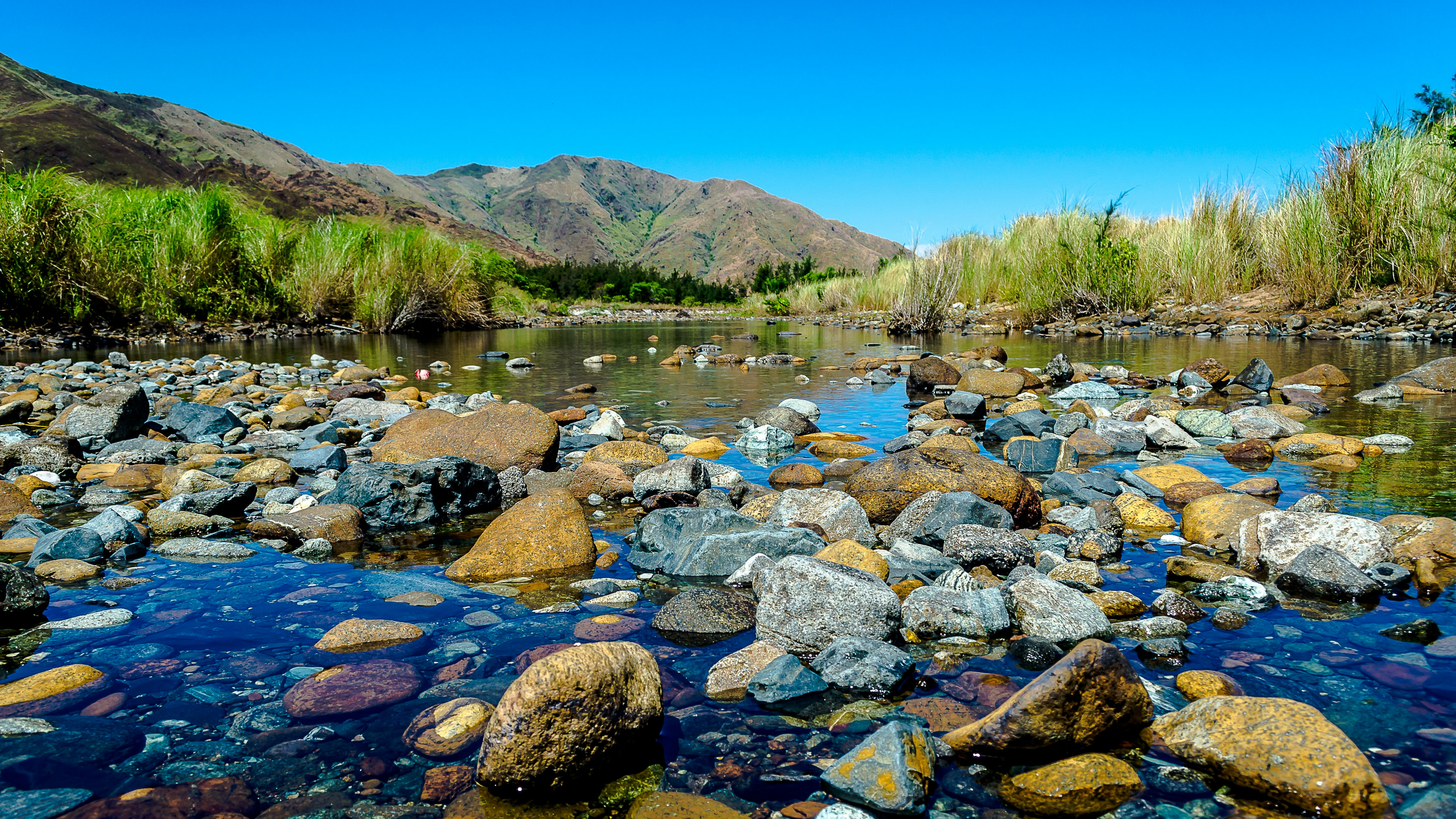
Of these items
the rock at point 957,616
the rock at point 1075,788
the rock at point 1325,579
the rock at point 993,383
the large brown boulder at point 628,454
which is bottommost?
the rock at point 1075,788

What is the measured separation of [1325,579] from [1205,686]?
108cm

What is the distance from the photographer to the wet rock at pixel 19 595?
255 cm

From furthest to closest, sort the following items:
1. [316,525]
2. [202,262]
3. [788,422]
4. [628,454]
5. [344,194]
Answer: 1. [344,194]
2. [202,262]
3. [788,422]
4. [628,454]
5. [316,525]

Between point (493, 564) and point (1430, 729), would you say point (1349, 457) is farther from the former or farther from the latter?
point (493, 564)

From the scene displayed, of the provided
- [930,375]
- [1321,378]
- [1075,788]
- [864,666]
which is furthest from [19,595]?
[1321,378]

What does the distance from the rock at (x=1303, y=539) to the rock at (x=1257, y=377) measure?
18.7 feet

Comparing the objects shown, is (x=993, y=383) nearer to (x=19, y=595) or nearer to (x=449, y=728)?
(x=449, y=728)

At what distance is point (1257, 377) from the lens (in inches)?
315

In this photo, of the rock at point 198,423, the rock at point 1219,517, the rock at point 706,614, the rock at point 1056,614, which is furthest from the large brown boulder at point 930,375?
the rock at point 198,423

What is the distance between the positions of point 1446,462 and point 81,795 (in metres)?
6.78

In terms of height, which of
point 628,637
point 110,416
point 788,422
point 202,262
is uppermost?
point 202,262

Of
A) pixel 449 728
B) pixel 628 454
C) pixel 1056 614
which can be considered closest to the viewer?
pixel 449 728

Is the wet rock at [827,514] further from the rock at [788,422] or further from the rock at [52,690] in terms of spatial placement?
the rock at [52,690]

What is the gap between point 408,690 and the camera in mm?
2182
